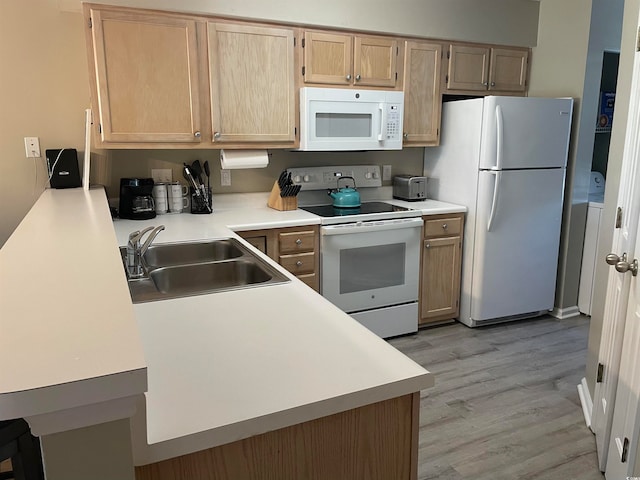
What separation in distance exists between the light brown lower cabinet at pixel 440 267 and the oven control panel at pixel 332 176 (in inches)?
23.5

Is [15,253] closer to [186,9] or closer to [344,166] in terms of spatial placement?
[186,9]

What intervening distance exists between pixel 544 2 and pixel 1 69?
365cm

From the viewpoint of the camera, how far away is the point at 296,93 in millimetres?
3020

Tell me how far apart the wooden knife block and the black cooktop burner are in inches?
5.2

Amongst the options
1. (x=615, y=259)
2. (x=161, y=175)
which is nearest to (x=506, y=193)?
(x=615, y=259)

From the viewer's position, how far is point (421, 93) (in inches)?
134

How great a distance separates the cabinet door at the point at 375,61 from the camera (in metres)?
3.14

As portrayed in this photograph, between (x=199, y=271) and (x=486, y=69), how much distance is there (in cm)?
275

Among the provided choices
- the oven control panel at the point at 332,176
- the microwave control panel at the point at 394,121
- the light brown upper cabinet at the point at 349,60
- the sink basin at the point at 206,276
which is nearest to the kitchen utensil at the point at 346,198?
the oven control panel at the point at 332,176

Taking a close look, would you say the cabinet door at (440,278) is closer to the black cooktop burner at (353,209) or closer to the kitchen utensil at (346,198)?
the black cooktop burner at (353,209)

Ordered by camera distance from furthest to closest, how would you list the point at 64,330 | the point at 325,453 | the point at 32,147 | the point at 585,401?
1. the point at 32,147
2. the point at 585,401
3. the point at 325,453
4. the point at 64,330

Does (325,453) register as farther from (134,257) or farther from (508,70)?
(508,70)

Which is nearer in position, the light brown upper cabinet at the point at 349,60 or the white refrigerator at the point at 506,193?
the light brown upper cabinet at the point at 349,60

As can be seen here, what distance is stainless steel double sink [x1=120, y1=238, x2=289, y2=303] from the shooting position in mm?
1622
